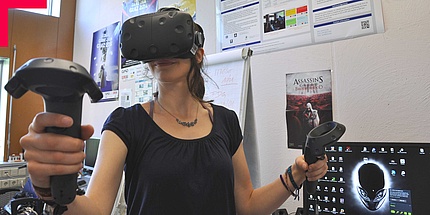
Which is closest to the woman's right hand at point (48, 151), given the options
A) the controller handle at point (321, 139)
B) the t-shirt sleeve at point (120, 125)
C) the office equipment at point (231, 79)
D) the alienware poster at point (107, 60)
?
the t-shirt sleeve at point (120, 125)

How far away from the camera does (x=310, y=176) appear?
0.79 m

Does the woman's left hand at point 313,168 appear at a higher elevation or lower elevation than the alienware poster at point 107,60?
lower

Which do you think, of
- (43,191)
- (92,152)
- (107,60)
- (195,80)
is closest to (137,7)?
(107,60)

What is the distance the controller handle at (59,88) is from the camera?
0.35 m

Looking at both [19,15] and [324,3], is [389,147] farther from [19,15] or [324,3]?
[19,15]

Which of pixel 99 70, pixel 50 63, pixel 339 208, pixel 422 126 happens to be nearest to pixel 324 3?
pixel 422 126

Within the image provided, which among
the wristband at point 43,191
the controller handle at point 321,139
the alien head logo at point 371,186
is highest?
the controller handle at point 321,139

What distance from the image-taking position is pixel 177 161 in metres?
0.76

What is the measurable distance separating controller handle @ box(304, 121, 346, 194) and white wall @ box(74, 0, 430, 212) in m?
0.66

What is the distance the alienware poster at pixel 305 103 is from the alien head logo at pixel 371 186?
41 centimetres

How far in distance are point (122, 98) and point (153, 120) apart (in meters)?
2.01

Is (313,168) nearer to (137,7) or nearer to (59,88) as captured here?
(59,88)

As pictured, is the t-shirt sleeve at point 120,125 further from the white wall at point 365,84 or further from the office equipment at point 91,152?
the office equipment at point 91,152

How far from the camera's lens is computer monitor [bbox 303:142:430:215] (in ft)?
3.09
